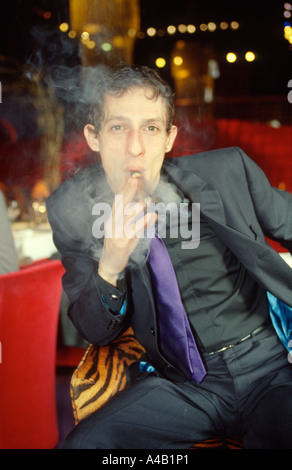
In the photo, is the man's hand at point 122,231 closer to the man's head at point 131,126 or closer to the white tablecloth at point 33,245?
the man's head at point 131,126

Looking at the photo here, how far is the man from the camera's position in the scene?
1.44m

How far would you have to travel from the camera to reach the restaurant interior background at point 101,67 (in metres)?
2.91

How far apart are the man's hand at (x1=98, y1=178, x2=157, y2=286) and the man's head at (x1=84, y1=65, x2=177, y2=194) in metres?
0.21

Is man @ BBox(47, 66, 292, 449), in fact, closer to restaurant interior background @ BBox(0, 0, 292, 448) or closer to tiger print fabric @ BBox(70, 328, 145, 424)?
tiger print fabric @ BBox(70, 328, 145, 424)

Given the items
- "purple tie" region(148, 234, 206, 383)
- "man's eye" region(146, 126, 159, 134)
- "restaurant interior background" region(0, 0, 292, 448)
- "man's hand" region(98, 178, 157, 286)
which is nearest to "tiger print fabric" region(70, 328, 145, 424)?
"purple tie" region(148, 234, 206, 383)

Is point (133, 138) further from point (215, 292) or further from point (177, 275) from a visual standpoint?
point (215, 292)

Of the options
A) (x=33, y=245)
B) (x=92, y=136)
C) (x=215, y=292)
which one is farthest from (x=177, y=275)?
(x=33, y=245)

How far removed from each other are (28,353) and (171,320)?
2.80 feet

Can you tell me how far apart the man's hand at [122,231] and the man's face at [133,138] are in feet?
0.81

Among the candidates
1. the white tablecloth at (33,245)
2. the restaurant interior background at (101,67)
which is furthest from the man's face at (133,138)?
the white tablecloth at (33,245)

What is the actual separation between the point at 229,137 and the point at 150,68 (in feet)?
16.5

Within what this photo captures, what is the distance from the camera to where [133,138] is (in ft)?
5.54
